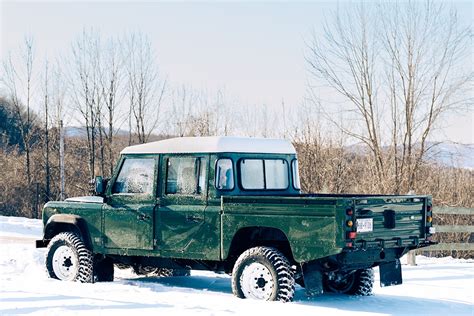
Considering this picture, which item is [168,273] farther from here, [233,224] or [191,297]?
[233,224]

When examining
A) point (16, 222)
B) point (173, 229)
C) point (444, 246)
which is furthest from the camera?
point (16, 222)

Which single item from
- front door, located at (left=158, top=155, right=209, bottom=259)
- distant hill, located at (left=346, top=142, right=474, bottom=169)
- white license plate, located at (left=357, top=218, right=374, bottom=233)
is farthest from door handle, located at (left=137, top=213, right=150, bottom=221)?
distant hill, located at (left=346, top=142, right=474, bottom=169)

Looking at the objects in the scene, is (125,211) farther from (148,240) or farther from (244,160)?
(244,160)

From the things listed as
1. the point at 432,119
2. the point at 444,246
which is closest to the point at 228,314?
the point at 444,246

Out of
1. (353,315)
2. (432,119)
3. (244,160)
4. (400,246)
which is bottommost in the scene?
(353,315)

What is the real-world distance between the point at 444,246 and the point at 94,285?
7379 mm

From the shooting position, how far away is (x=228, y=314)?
26.1ft

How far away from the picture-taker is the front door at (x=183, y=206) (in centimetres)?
967

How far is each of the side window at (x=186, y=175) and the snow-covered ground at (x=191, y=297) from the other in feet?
4.30

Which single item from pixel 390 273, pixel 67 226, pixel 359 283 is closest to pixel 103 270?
pixel 67 226

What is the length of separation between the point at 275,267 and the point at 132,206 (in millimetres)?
2512

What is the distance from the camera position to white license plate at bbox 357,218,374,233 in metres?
8.45

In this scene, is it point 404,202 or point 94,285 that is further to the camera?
point 94,285

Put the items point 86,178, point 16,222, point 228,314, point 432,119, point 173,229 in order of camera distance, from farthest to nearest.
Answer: point 86,178, point 16,222, point 432,119, point 173,229, point 228,314
